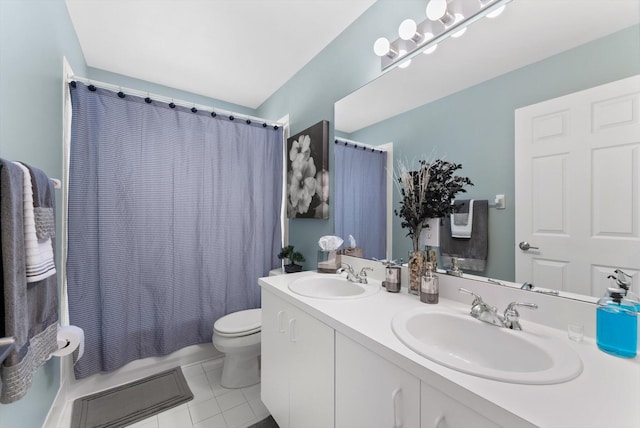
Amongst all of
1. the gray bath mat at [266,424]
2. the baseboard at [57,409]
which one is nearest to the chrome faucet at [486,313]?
the gray bath mat at [266,424]

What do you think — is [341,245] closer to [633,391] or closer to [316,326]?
[316,326]

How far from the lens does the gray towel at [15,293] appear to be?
0.71 m

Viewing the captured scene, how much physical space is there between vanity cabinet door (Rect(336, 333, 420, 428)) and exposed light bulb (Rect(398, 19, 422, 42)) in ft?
4.48

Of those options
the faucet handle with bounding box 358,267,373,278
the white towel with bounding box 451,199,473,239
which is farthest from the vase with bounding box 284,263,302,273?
the white towel with bounding box 451,199,473,239

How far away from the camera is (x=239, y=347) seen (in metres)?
1.72

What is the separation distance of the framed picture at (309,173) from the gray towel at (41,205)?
4.48ft

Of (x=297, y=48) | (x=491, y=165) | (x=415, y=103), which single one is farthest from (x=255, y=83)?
(x=491, y=165)

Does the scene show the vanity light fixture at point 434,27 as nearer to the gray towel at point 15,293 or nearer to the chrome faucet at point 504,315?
the chrome faucet at point 504,315

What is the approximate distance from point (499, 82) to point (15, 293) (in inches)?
67.7

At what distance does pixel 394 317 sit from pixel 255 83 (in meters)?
2.38

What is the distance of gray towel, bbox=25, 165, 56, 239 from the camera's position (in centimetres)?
89

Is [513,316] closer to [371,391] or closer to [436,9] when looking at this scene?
[371,391]

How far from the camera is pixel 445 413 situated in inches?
23.2

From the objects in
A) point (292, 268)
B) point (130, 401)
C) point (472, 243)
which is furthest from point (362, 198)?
point (130, 401)
